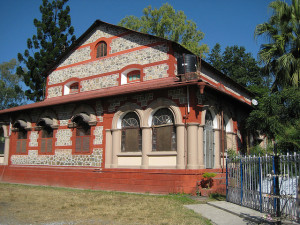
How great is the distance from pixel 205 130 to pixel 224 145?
77.0 inches

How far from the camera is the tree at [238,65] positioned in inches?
1262

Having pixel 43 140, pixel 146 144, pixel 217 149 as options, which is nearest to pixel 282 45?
pixel 217 149

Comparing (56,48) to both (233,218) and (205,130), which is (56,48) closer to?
(205,130)

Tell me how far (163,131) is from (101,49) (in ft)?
22.0

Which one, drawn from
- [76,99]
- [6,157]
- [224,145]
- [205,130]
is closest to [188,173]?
[205,130]

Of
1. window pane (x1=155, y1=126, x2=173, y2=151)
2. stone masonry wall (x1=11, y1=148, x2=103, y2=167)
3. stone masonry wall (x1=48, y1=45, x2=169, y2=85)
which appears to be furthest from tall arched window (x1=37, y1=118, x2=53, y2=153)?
window pane (x1=155, y1=126, x2=173, y2=151)

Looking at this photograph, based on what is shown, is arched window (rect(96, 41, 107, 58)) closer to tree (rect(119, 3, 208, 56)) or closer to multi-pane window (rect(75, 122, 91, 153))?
multi-pane window (rect(75, 122, 91, 153))

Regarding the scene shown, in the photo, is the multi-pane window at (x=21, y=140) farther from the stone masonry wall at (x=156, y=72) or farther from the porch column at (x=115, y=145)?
the stone masonry wall at (x=156, y=72)

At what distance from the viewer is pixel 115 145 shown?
13867 millimetres

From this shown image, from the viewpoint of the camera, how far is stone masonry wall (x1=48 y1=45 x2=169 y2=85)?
47.1ft

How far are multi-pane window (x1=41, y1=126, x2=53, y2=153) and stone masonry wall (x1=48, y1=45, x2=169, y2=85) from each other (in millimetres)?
3204

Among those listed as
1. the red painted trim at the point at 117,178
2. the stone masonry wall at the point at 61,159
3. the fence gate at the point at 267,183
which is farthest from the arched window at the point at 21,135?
the fence gate at the point at 267,183

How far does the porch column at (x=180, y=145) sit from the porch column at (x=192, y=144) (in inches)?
9.7

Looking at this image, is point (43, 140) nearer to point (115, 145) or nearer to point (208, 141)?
point (115, 145)
